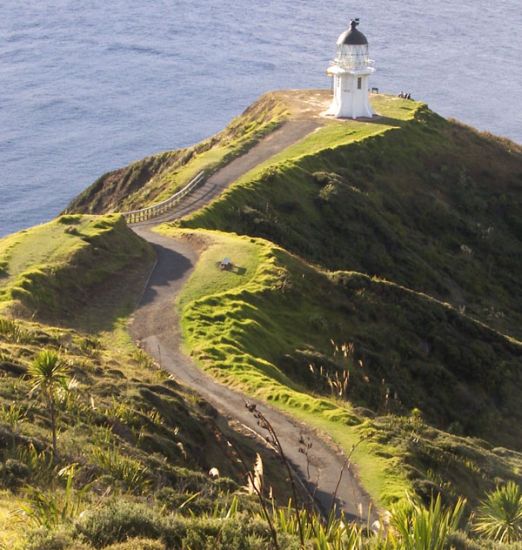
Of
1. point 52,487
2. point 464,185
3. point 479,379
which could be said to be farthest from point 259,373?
point 464,185

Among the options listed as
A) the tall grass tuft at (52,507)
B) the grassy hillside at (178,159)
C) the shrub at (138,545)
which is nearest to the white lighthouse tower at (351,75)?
the grassy hillside at (178,159)

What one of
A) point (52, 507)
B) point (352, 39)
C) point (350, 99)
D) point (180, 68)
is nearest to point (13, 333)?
point (52, 507)

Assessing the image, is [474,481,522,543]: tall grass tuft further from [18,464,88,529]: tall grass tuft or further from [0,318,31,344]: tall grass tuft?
[0,318,31,344]: tall grass tuft

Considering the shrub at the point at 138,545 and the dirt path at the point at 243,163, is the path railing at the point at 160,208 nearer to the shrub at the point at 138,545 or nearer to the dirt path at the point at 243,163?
the dirt path at the point at 243,163

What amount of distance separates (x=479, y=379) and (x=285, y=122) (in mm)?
34888

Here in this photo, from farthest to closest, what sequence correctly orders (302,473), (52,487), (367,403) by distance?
(367,403) < (302,473) < (52,487)

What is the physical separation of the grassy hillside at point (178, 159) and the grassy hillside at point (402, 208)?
4135 mm

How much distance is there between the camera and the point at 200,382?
93.9 feet

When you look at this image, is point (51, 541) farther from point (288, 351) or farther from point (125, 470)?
point (288, 351)

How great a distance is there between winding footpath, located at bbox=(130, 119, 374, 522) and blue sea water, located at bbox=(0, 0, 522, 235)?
42.8m

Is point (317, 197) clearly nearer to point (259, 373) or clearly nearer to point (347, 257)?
point (347, 257)

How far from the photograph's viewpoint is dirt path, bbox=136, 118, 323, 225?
49656 mm

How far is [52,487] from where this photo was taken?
1565 cm

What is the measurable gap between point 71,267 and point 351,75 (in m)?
37.8
